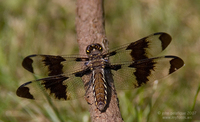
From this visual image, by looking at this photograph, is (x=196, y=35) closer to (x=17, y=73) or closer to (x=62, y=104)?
(x=62, y=104)

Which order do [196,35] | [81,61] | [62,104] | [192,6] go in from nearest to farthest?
[81,61] → [62,104] → [196,35] → [192,6]

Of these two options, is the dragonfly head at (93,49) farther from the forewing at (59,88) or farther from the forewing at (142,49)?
the forewing at (59,88)

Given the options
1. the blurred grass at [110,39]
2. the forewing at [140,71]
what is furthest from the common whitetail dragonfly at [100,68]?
the blurred grass at [110,39]

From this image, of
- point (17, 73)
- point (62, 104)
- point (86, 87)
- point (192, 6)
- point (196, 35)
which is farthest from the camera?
point (192, 6)

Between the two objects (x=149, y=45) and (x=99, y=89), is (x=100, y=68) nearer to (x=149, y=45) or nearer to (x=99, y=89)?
(x=99, y=89)

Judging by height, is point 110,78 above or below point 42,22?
below

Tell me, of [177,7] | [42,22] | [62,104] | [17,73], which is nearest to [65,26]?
[42,22]
